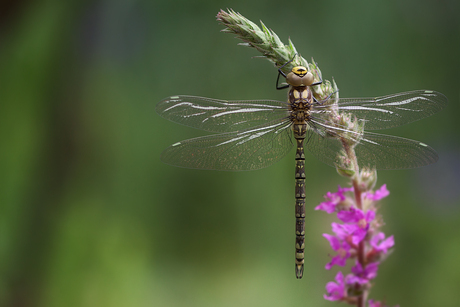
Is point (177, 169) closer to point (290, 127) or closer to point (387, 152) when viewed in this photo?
point (290, 127)

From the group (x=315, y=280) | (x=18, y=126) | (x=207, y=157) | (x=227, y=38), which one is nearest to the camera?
(x=207, y=157)

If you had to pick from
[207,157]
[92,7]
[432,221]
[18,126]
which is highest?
[92,7]

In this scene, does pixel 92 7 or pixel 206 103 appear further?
pixel 92 7

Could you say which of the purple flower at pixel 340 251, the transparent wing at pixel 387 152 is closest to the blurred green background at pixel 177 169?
the transparent wing at pixel 387 152

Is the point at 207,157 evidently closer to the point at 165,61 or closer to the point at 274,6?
the point at 165,61

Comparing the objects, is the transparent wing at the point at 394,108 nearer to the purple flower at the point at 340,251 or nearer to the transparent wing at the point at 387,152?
the transparent wing at the point at 387,152

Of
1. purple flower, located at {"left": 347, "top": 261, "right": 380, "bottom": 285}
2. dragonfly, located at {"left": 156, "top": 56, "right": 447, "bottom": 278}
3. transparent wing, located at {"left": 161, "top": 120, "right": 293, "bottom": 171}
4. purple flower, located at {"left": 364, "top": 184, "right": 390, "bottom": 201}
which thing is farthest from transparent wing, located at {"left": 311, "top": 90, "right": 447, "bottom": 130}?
purple flower, located at {"left": 347, "top": 261, "right": 380, "bottom": 285}

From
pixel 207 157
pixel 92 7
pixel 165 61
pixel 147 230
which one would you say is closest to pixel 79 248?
pixel 147 230

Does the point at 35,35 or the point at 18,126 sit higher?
the point at 35,35
